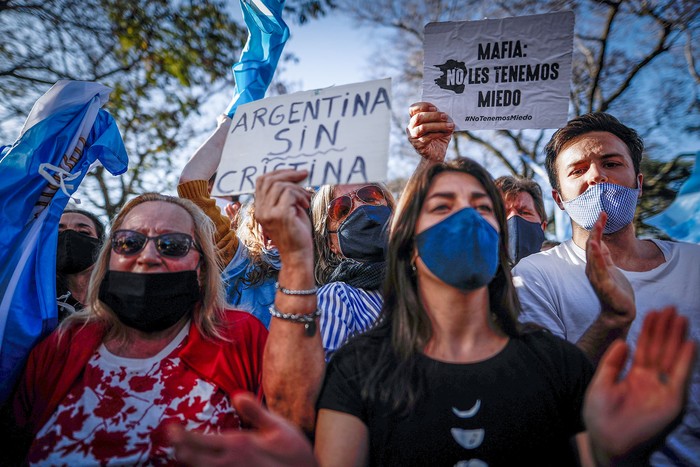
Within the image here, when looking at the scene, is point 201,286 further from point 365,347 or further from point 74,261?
point 74,261

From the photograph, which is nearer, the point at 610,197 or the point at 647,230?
the point at 610,197

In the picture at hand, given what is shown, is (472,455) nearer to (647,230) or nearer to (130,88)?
(130,88)

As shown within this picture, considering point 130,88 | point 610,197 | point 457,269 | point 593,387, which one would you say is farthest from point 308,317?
point 130,88

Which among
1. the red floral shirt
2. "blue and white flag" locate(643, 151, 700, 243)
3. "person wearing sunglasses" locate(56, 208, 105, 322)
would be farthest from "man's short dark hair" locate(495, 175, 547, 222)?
"person wearing sunglasses" locate(56, 208, 105, 322)

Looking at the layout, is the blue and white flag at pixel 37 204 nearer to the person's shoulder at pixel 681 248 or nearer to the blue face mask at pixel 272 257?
the blue face mask at pixel 272 257

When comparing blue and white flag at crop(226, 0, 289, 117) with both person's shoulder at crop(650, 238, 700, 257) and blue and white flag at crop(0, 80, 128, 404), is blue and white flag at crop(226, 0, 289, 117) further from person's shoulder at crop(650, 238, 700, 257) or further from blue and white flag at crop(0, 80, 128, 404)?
person's shoulder at crop(650, 238, 700, 257)

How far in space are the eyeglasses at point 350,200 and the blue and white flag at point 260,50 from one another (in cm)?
87

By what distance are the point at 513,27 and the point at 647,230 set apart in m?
11.3

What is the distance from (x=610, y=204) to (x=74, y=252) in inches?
129

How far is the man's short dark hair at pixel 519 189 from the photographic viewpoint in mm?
4070

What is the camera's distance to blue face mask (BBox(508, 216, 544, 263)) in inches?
149

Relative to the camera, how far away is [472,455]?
142cm

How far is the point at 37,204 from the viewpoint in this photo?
2.41 m

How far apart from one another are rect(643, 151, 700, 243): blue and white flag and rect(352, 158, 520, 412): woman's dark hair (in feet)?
10.2
